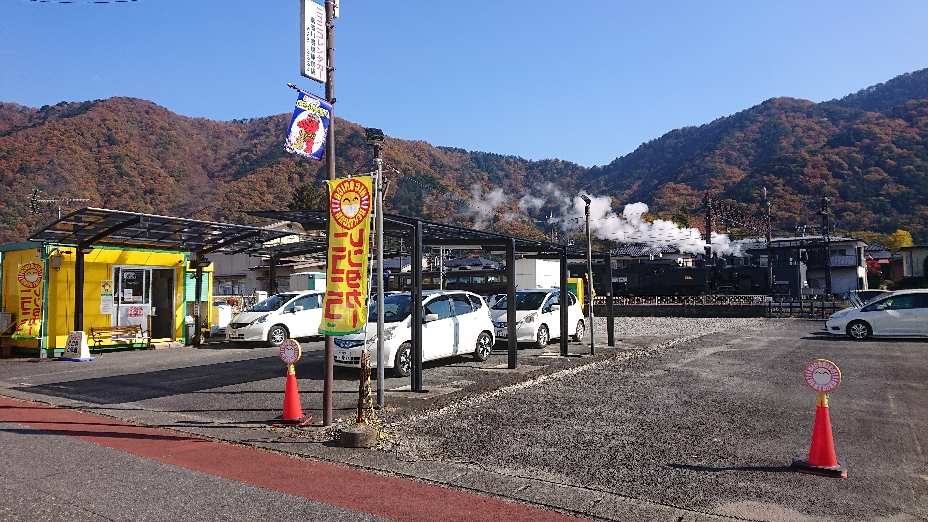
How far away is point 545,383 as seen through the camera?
420 inches

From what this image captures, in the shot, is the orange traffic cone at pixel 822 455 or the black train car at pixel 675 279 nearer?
the orange traffic cone at pixel 822 455

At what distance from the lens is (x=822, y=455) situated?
5.55m

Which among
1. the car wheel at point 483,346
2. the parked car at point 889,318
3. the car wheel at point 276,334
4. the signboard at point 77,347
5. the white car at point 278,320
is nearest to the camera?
the car wheel at point 483,346

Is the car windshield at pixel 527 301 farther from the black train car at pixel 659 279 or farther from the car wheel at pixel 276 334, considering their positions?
the black train car at pixel 659 279

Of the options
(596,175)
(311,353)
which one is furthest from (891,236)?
(311,353)

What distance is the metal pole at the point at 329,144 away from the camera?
7602 millimetres

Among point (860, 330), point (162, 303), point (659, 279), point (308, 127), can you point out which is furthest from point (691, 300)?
point (308, 127)

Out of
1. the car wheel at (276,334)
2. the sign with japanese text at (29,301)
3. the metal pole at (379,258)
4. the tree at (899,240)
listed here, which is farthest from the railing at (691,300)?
the tree at (899,240)

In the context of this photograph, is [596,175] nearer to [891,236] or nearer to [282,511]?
[891,236]

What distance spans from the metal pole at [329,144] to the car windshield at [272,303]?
1065cm

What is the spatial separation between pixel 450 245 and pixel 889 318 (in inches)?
578

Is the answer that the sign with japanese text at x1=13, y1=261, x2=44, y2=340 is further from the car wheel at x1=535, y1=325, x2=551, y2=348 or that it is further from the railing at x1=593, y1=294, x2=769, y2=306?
the railing at x1=593, y1=294, x2=769, y2=306

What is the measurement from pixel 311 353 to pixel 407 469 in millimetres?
10019

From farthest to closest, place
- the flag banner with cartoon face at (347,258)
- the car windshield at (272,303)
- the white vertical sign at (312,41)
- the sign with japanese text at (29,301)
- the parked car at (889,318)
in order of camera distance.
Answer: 1. the parked car at (889,318)
2. the car windshield at (272,303)
3. the sign with japanese text at (29,301)
4. the white vertical sign at (312,41)
5. the flag banner with cartoon face at (347,258)
